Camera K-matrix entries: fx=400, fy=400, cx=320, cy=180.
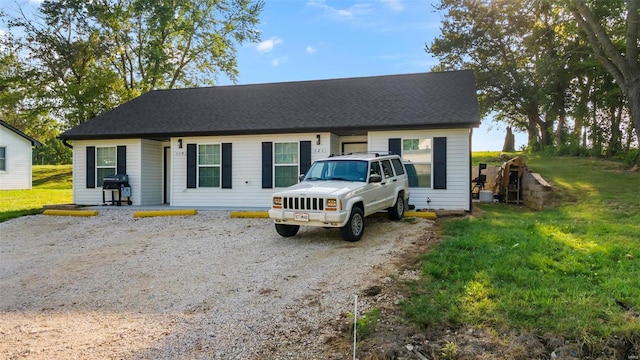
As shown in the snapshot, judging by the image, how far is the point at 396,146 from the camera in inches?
481

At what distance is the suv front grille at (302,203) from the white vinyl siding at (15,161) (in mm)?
24569

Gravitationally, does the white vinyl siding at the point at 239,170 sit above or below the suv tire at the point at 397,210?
above

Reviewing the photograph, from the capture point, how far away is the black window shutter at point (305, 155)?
1291 centimetres

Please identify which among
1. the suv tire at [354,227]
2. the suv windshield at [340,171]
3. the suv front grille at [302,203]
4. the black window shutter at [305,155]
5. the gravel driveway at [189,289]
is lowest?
the gravel driveway at [189,289]

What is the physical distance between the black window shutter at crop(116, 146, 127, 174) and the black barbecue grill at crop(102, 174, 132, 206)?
1.03 ft

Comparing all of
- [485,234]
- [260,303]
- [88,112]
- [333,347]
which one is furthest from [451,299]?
[88,112]

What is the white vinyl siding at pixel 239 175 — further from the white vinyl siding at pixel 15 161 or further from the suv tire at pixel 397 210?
the white vinyl siding at pixel 15 161

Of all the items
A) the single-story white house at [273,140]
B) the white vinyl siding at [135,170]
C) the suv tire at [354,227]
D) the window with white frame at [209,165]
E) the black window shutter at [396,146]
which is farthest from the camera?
the white vinyl siding at [135,170]

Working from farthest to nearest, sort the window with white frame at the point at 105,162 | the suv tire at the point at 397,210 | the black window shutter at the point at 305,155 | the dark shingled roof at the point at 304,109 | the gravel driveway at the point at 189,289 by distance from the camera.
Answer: the window with white frame at the point at 105,162, the black window shutter at the point at 305,155, the dark shingled roof at the point at 304,109, the suv tire at the point at 397,210, the gravel driveway at the point at 189,289

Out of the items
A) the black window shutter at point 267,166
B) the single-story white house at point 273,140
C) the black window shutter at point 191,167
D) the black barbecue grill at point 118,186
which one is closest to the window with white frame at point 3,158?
the single-story white house at point 273,140

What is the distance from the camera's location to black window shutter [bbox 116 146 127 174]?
47.3 feet

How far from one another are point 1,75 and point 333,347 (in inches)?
1206

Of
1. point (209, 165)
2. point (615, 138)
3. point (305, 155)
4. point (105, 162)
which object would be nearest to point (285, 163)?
point (305, 155)

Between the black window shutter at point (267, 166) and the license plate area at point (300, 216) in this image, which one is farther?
the black window shutter at point (267, 166)
